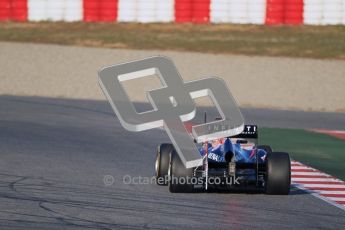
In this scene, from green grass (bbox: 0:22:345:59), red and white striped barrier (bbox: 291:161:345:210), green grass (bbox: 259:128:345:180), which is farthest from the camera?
green grass (bbox: 0:22:345:59)

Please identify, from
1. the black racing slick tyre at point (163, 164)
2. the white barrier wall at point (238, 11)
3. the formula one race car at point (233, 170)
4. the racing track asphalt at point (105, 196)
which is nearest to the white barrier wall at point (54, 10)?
the white barrier wall at point (238, 11)

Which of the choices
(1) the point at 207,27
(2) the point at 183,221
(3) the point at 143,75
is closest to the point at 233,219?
(2) the point at 183,221

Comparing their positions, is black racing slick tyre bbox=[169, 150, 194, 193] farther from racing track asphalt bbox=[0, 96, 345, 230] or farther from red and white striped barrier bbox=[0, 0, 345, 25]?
red and white striped barrier bbox=[0, 0, 345, 25]

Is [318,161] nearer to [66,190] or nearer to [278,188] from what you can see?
[278,188]

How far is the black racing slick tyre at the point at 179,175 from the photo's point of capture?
1298 cm

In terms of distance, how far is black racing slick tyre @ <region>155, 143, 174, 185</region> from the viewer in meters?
13.7

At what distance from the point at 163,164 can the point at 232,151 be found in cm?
115

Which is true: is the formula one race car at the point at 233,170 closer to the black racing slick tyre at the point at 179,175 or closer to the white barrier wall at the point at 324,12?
the black racing slick tyre at the point at 179,175

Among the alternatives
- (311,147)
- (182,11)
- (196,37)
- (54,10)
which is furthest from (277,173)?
(54,10)

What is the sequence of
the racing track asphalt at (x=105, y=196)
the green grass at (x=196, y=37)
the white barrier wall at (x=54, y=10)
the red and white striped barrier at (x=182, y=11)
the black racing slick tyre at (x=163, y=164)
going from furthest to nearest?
the white barrier wall at (x=54, y=10)
the red and white striped barrier at (x=182, y=11)
the green grass at (x=196, y=37)
the black racing slick tyre at (x=163, y=164)
the racing track asphalt at (x=105, y=196)

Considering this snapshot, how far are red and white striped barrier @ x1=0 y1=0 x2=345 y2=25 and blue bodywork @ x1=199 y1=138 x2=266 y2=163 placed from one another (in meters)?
19.4

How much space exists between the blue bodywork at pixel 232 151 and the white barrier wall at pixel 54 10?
68.5ft

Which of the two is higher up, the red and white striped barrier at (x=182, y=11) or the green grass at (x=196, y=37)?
the red and white striped barrier at (x=182, y=11)

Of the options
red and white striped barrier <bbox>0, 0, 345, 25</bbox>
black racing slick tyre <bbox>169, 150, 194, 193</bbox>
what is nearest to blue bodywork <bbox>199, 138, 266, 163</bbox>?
black racing slick tyre <bbox>169, 150, 194, 193</bbox>
